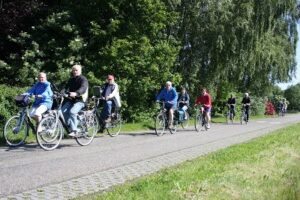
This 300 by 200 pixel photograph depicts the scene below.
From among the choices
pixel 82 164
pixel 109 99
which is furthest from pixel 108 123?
pixel 82 164

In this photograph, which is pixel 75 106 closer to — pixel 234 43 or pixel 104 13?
pixel 104 13

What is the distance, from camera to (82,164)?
→ 33.1 ft

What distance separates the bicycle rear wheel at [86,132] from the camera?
13.6 metres

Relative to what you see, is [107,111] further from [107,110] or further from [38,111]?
[38,111]

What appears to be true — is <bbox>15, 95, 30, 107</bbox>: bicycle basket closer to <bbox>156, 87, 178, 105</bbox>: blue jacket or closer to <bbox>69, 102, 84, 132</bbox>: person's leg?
<bbox>69, 102, 84, 132</bbox>: person's leg

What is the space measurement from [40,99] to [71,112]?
2.90ft

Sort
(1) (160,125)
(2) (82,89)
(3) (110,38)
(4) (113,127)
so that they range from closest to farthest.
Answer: (2) (82,89) → (4) (113,127) → (1) (160,125) → (3) (110,38)

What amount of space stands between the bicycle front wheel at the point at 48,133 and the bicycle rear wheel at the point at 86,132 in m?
0.81

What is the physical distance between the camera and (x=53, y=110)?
12.9 metres

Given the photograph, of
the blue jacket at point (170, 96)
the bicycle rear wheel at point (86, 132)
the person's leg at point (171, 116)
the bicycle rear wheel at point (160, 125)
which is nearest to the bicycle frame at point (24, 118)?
the bicycle rear wheel at point (86, 132)

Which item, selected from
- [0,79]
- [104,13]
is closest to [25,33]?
[0,79]

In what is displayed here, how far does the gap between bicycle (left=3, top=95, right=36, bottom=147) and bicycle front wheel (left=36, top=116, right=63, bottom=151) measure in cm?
34

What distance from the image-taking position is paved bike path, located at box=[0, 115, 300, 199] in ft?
25.4

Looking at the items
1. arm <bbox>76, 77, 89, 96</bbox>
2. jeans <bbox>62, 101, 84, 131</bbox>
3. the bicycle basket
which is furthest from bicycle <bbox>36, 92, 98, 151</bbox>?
the bicycle basket
